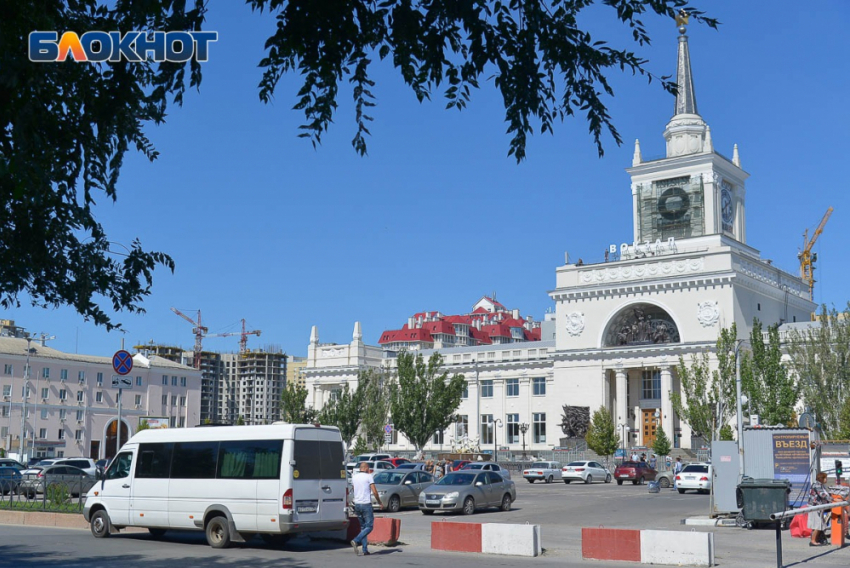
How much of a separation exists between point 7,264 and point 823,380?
2293 inches

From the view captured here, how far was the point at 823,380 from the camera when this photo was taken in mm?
58250

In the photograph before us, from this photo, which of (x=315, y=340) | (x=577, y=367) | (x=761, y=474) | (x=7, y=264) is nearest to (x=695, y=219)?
(x=577, y=367)

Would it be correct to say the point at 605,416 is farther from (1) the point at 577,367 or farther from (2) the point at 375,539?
(2) the point at 375,539

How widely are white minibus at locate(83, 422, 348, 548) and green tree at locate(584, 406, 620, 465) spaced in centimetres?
5302

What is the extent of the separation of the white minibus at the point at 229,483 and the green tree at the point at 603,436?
53020 mm

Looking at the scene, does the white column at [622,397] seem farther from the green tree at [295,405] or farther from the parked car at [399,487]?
the parked car at [399,487]

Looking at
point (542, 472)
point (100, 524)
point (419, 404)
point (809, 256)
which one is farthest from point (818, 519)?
point (809, 256)

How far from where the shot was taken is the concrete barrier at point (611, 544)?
54.6 feet

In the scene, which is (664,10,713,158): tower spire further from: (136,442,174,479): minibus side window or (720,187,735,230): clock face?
(136,442,174,479): minibus side window

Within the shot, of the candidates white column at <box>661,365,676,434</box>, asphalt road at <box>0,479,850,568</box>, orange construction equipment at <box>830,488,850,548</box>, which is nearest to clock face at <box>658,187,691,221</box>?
white column at <box>661,365,676,434</box>

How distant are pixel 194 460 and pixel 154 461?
125cm

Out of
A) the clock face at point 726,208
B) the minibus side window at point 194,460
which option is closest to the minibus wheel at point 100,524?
the minibus side window at point 194,460

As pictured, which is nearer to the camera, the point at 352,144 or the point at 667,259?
the point at 352,144

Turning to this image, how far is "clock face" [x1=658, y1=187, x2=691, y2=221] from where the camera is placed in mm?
81438
